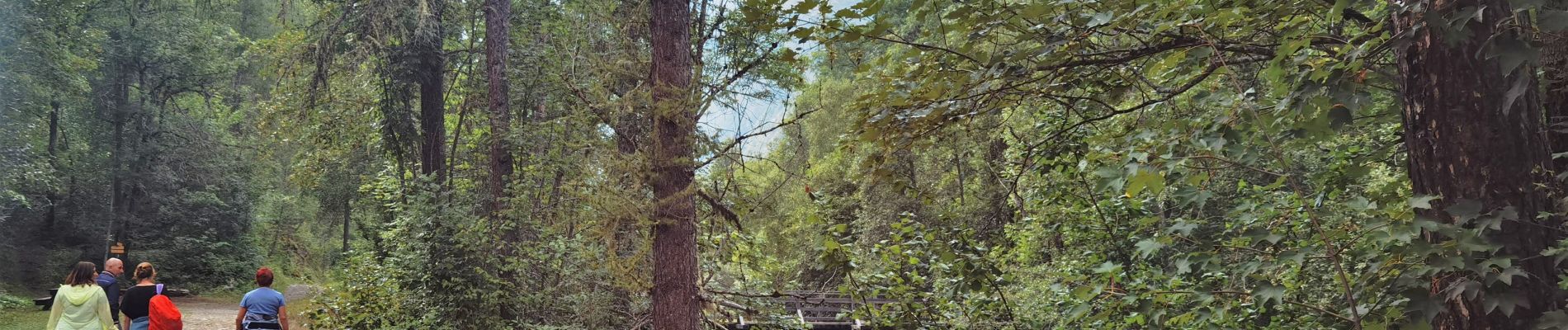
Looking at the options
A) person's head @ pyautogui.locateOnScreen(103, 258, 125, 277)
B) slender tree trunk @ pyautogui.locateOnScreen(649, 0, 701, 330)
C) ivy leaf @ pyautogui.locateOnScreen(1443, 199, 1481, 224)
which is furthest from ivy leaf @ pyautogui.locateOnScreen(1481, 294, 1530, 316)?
person's head @ pyautogui.locateOnScreen(103, 258, 125, 277)

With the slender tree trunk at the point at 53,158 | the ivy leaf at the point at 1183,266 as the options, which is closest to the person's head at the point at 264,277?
the ivy leaf at the point at 1183,266

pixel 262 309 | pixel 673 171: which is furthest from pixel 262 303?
pixel 673 171

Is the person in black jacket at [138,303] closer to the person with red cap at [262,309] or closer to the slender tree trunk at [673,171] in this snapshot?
the person with red cap at [262,309]

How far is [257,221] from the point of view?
3350 cm

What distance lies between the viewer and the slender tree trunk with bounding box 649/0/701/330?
6.83 meters

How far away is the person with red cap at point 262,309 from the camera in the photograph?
291 inches

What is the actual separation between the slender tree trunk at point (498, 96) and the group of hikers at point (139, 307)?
395cm

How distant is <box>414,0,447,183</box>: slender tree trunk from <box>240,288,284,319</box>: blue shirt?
6268mm

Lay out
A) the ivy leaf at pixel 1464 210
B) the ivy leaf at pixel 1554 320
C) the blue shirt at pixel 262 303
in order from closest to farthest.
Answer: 1. the ivy leaf at pixel 1554 320
2. the ivy leaf at pixel 1464 210
3. the blue shirt at pixel 262 303

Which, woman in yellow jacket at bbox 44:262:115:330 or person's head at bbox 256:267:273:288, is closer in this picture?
person's head at bbox 256:267:273:288

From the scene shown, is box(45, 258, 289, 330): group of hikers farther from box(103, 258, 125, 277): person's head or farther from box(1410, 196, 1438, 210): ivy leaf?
box(1410, 196, 1438, 210): ivy leaf

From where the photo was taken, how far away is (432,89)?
47.9 ft

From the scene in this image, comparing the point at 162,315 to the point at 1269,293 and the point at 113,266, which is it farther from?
the point at 1269,293

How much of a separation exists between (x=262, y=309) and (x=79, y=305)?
5.35 ft
